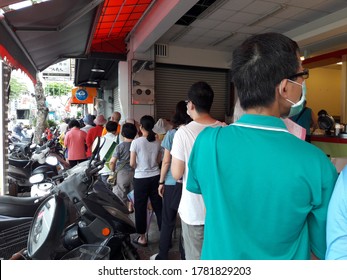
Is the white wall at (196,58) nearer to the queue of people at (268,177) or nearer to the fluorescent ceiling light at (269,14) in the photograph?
the fluorescent ceiling light at (269,14)

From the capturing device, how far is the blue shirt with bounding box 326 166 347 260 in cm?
73

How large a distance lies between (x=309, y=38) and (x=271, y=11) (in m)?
1.17

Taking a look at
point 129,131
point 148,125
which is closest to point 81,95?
point 129,131

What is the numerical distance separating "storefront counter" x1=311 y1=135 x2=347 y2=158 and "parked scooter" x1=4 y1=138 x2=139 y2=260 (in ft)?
11.4

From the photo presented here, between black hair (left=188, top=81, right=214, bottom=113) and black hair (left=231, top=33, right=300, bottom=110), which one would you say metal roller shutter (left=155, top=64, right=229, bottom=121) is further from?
black hair (left=231, top=33, right=300, bottom=110)

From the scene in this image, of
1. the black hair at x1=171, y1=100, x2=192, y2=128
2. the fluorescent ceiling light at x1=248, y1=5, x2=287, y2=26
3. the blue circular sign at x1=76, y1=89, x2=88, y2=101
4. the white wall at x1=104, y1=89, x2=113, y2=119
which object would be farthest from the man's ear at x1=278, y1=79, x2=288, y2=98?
the blue circular sign at x1=76, y1=89, x2=88, y2=101

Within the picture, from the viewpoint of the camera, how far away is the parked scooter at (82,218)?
6.26ft

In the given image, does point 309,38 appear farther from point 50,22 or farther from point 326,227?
point 326,227

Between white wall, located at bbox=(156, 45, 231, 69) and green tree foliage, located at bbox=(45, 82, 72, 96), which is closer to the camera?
white wall, located at bbox=(156, 45, 231, 69)

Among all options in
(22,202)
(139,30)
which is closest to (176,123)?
(22,202)

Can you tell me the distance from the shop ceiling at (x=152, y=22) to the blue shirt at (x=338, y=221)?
359 cm

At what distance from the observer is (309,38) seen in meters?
5.62

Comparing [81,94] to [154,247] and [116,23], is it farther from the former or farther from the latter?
[154,247]
